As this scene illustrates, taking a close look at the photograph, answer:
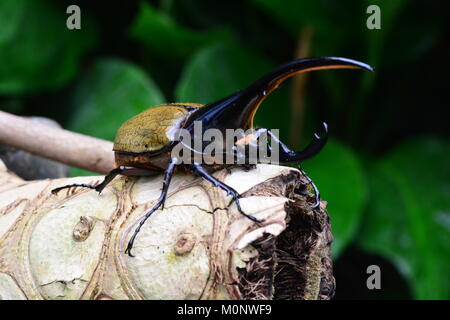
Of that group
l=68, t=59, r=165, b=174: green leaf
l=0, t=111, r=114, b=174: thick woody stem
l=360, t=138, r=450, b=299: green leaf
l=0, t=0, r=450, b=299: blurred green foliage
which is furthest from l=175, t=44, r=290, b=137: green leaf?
l=0, t=111, r=114, b=174: thick woody stem

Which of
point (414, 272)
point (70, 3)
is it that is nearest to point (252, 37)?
point (70, 3)

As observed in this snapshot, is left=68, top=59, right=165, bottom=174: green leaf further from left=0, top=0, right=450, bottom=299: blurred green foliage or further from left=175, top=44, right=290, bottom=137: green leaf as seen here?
left=175, top=44, right=290, bottom=137: green leaf

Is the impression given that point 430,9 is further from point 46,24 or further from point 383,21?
point 46,24

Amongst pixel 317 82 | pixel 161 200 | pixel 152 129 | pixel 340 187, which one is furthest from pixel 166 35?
pixel 161 200

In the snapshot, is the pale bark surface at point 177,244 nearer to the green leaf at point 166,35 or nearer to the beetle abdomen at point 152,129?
the beetle abdomen at point 152,129

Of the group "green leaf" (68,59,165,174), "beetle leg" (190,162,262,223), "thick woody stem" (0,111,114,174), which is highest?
"green leaf" (68,59,165,174)

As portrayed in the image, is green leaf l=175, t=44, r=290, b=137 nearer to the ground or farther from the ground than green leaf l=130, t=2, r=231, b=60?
nearer to the ground

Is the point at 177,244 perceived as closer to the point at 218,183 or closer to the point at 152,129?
the point at 218,183
